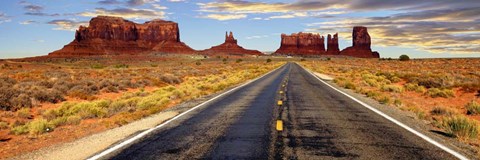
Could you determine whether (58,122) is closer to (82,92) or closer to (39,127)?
(39,127)

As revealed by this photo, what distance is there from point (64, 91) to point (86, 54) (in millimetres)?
180618

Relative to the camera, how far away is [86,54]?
192m

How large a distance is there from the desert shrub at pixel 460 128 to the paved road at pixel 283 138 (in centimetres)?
116

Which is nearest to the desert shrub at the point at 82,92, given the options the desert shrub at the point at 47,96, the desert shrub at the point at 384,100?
the desert shrub at the point at 47,96

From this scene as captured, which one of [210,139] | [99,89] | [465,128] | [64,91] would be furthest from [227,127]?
[99,89]

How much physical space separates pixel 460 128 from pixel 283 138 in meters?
4.55

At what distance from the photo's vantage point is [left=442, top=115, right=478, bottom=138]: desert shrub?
905cm

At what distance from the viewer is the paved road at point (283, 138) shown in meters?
7.02

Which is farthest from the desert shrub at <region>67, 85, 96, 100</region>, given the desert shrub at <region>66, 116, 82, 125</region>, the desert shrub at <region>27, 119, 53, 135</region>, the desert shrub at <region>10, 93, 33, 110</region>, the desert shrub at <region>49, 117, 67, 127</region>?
the desert shrub at <region>27, 119, 53, 135</region>

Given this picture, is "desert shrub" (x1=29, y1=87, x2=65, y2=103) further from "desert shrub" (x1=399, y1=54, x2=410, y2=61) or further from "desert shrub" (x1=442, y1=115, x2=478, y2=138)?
"desert shrub" (x1=399, y1=54, x2=410, y2=61)

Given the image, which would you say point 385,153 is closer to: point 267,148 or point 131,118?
point 267,148

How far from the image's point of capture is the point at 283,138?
8.36 meters

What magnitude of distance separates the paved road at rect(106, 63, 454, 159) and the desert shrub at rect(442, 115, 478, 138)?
1164 mm

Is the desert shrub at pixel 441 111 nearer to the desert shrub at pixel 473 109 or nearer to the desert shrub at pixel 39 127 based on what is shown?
the desert shrub at pixel 473 109
